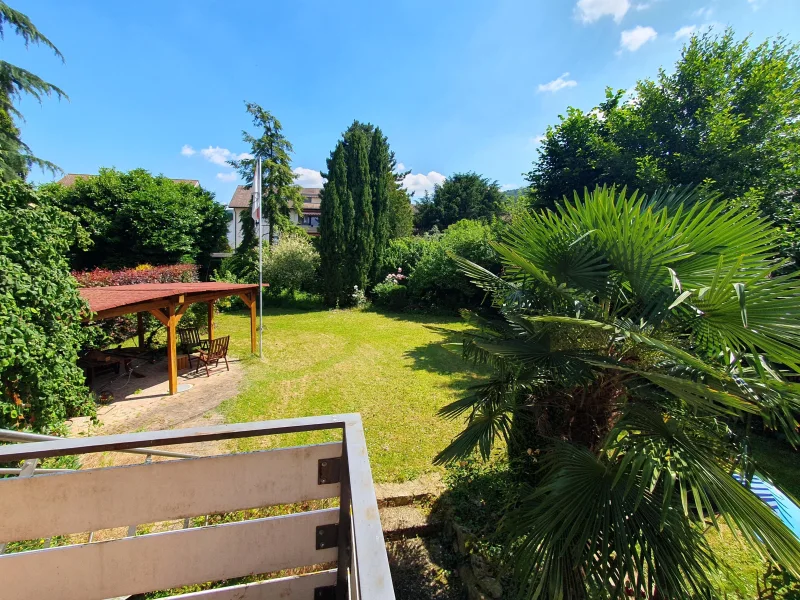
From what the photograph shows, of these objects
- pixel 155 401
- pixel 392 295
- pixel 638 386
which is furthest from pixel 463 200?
pixel 638 386

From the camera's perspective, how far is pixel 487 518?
10.3ft

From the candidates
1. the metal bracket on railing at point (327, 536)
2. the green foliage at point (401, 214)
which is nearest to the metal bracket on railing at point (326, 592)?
the metal bracket on railing at point (327, 536)

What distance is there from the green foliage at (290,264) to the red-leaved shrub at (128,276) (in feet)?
11.1

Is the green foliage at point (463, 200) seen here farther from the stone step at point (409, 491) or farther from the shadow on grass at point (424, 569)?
the shadow on grass at point (424, 569)

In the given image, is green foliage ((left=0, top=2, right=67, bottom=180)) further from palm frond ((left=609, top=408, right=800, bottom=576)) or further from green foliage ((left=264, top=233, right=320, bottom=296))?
palm frond ((left=609, top=408, right=800, bottom=576))

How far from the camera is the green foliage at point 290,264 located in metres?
16.1

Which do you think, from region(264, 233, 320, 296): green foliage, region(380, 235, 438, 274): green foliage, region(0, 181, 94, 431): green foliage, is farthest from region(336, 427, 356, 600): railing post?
region(264, 233, 320, 296): green foliage

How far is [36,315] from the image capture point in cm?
370

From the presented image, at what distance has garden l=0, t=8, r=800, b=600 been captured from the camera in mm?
1653

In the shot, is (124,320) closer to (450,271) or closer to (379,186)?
(379,186)

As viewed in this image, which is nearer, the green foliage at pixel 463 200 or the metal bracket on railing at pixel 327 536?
the metal bracket on railing at pixel 327 536

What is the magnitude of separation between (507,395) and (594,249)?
4.23 feet

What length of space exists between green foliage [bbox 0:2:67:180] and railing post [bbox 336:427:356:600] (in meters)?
14.6

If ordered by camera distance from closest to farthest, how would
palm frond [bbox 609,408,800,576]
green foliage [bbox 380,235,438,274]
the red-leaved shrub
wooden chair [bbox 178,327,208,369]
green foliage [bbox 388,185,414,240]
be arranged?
palm frond [bbox 609,408,800,576]
wooden chair [bbox 178,327,208,369]
the red-leaved shrub
green foliage [bbox 380,235,438,274]
green foliage [bbox 388,185,414,240]
